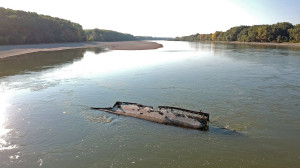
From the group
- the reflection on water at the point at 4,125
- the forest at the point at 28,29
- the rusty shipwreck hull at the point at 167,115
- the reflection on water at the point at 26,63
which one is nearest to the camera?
the reflection on water at the point at 4,125

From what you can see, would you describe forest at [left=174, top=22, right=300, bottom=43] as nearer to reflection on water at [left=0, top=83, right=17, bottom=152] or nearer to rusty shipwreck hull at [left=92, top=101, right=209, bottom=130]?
rusty shipwreck hull at [left=92, top=101, right=209, bottom=130]

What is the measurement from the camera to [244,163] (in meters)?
11.2

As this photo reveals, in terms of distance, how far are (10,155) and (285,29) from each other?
163 meters

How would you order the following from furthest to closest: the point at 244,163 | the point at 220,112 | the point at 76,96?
the point at 76,96
the point at 220,112
the point at 244,163

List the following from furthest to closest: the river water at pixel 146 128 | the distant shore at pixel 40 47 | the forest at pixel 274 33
→ the forest at pixel 274 33 < the distant shore at pixel 40 47 < the river water at pixel 146 128

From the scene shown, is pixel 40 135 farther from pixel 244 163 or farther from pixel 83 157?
pixel 244 163

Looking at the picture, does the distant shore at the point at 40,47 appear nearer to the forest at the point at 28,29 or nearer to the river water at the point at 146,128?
the forest at the point at 28,29

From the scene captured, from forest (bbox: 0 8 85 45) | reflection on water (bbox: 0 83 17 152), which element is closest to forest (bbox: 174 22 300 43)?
forest (bbox: 0 8 85 45)

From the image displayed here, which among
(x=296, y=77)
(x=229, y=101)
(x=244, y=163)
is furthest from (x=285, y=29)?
(x=244, y=163)

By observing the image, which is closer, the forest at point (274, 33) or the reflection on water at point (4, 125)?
the reflection on water at point (4, 125)

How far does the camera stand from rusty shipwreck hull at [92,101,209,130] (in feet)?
48.8

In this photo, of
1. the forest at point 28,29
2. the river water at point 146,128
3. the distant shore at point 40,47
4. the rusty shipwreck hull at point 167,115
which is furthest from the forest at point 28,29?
the rusty shipwreck hull at point 167,115

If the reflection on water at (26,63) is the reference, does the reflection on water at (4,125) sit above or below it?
below

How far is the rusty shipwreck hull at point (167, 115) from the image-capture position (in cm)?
1488
